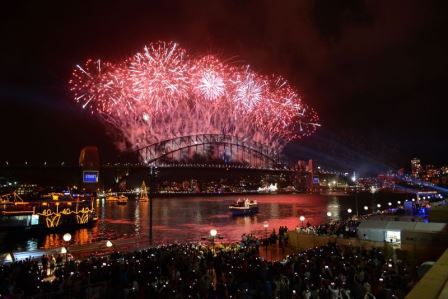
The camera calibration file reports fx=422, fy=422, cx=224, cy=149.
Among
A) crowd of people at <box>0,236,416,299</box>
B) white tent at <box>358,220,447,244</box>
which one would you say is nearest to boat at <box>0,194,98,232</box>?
crowd of people at <box>0,236,416,299</box>

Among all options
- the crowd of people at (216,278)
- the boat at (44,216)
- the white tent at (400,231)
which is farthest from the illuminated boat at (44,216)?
the white tent at (400,231)

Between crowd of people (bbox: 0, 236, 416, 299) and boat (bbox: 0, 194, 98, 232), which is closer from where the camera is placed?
crowd of people (bbox: 0, 236, 416, 299)

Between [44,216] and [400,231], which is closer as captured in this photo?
[400,231]

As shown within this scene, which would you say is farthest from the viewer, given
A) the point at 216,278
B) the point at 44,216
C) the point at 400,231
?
the point at 44,216

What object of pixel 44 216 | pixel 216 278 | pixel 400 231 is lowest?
pixel 44 216

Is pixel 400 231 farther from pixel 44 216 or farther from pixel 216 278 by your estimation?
pixel 44 216

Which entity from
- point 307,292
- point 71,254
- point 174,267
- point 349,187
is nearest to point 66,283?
point 174,267

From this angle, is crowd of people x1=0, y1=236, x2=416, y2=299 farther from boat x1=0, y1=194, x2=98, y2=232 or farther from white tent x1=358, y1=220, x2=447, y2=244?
boat x1=0, y1=194, x2=98, y2=232

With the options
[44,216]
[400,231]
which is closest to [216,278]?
[400,231]
